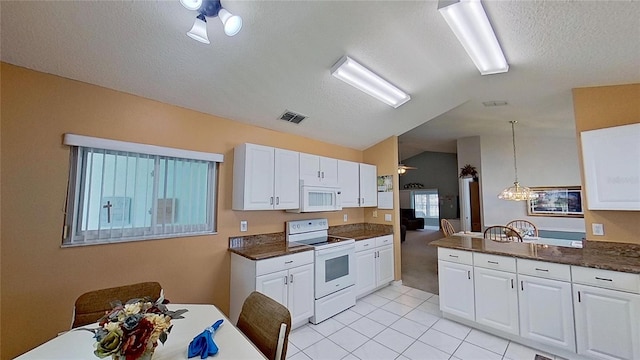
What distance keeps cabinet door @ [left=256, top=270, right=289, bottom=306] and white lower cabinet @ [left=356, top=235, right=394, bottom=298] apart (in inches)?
49.9

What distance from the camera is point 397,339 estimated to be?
8.45 feet

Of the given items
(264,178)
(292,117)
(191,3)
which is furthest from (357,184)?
(191,3)

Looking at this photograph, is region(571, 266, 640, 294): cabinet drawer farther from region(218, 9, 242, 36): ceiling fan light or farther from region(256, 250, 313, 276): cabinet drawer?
region(218, 9, 242, 36): ceiling fan light

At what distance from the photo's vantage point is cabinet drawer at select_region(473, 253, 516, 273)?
8.16 feet

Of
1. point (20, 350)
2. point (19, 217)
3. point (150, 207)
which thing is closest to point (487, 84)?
point (150, 207)

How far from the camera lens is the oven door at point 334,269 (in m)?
2.98

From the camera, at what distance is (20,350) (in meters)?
1.79

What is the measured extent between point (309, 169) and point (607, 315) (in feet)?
10.3

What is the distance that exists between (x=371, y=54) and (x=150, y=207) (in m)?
2.57

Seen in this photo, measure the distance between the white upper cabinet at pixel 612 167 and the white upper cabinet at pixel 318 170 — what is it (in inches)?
108

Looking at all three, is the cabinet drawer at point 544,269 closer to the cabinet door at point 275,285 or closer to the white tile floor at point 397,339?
the white tile floor at point 397,339

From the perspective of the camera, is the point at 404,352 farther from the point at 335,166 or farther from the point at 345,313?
the point at 335,166

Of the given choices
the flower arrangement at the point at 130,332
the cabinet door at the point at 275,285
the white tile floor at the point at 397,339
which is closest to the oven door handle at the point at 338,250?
the cabinet door at the point at 275,285

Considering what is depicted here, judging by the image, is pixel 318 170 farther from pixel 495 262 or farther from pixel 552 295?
pixel 552 295
